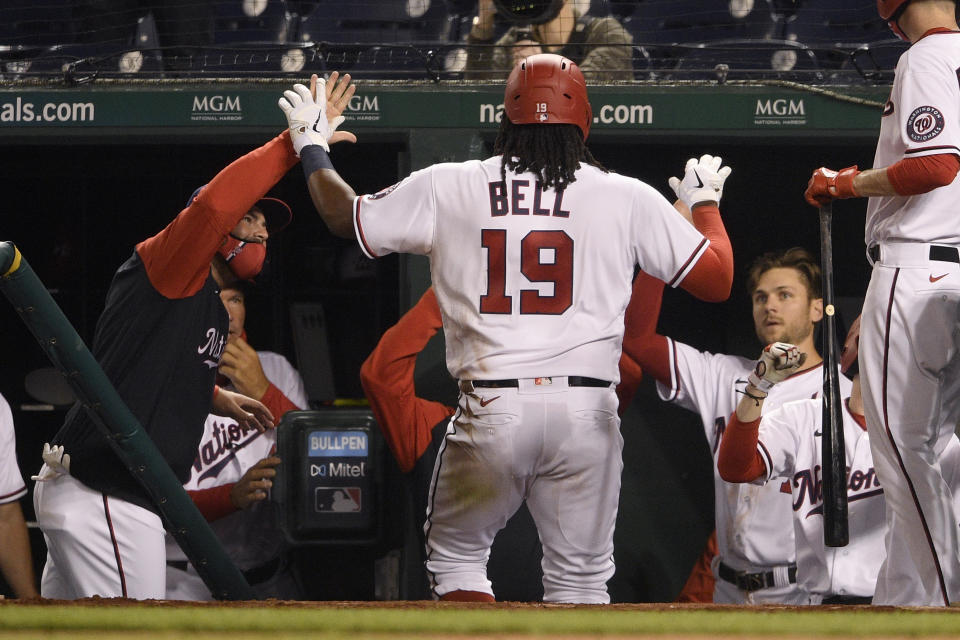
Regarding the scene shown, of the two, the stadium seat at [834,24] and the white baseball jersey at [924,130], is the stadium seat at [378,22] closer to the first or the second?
the stadium seat at [834,24]

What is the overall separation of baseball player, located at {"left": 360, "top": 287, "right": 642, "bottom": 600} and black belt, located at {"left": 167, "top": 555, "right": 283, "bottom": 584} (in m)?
0.68

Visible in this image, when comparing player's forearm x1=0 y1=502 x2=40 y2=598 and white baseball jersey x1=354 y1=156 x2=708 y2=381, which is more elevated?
white baseball jersey x1=354 y1=156 x2=708 y2=381

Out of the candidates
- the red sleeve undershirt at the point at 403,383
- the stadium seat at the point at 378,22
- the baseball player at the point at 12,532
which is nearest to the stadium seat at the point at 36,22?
the stadium seat at the point at 378,22

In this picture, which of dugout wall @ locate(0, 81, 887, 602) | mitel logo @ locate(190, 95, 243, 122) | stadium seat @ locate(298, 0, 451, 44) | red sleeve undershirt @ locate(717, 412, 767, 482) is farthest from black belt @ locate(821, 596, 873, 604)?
stadium seat @ locate(298, 0, 451, 44)

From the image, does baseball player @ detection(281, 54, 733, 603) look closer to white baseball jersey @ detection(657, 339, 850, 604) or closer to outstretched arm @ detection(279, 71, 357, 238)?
outstretched arm @ detection(279, 71, 357, 238)

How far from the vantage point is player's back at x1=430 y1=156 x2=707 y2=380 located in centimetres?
243

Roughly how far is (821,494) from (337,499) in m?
1.33

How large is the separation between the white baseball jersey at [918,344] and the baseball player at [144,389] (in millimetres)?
1367

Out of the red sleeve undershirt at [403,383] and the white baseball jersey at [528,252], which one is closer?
the white baseball jersey at [528,252]

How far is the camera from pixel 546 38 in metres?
3.82

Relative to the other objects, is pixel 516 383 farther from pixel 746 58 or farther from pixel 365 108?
pixel 746 58

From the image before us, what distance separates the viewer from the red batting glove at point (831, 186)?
101 inches

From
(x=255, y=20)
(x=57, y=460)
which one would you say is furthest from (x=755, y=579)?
(x=255, y=20)

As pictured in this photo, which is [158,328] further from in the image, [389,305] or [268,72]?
[389,305]
